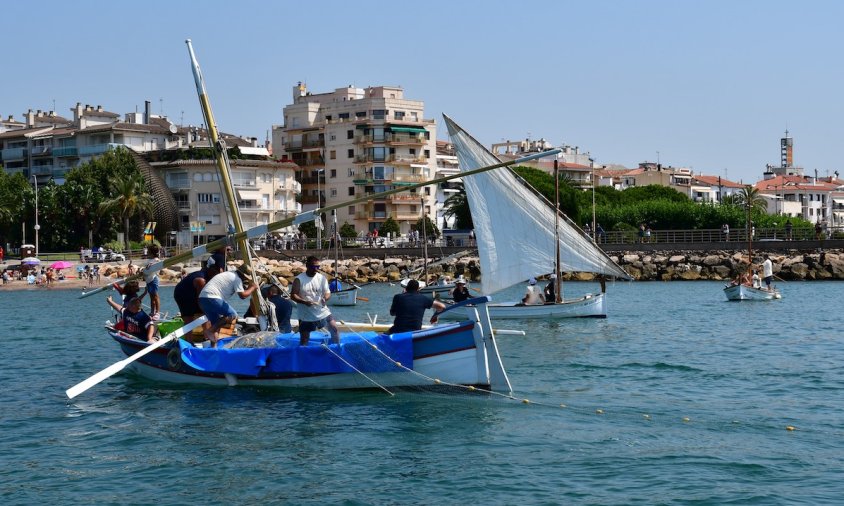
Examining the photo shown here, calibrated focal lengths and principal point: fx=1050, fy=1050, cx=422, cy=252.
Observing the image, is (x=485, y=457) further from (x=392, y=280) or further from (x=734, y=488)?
(x=392, y=280)

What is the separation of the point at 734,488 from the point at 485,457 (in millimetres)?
4117

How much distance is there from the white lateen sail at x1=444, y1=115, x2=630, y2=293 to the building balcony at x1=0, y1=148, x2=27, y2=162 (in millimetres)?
104113

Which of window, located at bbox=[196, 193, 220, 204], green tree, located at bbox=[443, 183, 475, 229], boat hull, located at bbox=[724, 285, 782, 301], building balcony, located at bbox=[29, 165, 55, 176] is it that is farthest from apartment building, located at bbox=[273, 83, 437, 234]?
boat hull, located at bbox=[724, 285, 782, 301]

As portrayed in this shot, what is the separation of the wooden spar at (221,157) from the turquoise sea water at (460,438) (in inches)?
133

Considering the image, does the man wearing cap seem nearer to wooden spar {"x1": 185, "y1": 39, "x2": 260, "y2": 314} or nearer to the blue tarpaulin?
wooden spar {"x1": 185, "y1": 39, "x2": 260, "y2": 314}

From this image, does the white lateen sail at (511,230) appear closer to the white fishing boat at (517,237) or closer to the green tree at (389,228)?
the white fishing boat at (517,237)

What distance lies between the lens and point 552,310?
144 feet

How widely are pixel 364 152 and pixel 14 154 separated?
149 feet

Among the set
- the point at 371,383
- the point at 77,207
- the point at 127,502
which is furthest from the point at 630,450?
the point at 77,207

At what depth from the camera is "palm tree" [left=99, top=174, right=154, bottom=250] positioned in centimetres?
10156

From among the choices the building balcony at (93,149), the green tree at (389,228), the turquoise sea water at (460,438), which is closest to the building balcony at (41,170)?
the building balcony at (93,149)

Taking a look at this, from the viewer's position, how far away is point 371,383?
22828mm

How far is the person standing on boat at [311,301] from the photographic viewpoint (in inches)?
876

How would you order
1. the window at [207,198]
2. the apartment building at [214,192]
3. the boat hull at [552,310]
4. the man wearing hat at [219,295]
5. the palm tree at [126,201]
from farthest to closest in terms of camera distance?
1. the window at [207,198]
2. the apartment building at [214,192]
3. the palm tree at [126,201]
4. the boat hull at [552,310]
5. the man wearing hat at [219,295]
